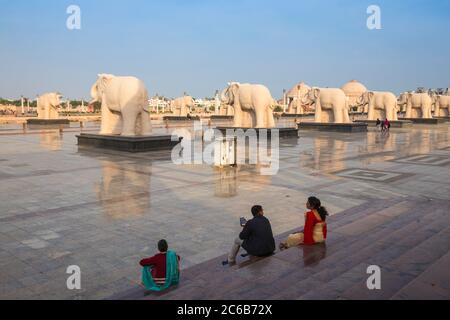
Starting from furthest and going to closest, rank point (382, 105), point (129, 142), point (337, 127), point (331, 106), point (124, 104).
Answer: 1. point (382, 105)
2. point (331, 106)
3. point (337, 127)
4. point (124, 104)
5. point (129, 142)

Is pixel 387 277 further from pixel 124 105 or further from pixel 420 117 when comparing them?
pixel 420 117

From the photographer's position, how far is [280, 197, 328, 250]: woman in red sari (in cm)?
521

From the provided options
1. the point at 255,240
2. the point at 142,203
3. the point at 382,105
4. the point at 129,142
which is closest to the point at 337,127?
the point at 382,105

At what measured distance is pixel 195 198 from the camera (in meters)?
8.47

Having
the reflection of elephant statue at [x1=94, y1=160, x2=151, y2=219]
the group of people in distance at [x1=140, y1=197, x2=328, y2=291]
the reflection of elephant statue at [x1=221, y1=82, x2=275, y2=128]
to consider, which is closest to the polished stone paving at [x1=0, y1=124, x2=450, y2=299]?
the reflection of elephant statue at [x1=94, y1=160, x2=151, y2=219]

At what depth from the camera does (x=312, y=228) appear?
17.3ft

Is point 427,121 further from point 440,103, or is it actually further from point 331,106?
point 331,106

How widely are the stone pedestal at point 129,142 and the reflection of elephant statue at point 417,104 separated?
3131 centimetres

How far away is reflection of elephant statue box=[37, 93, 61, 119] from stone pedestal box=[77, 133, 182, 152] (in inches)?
695

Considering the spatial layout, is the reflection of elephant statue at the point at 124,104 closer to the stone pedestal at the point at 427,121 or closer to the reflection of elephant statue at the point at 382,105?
the reflection of elephant statue at the point at 382,105

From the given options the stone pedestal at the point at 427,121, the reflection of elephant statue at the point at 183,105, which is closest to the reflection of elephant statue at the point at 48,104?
the reflection of elephant statue at the point at 183,105

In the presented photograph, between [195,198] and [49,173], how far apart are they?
520 centimetres

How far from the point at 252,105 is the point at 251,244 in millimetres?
18625
